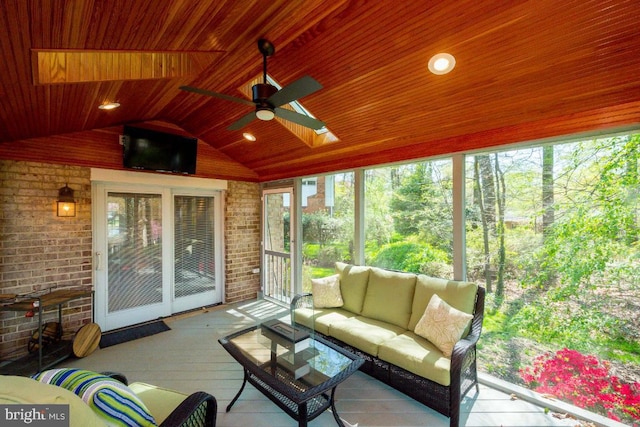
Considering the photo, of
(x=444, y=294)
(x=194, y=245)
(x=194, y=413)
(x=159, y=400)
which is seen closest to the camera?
→ (x=194, y=413)

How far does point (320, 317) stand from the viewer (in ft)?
10.2

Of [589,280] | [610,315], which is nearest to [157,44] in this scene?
[589,280]

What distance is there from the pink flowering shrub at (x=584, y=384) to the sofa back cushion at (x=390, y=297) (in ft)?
3.87

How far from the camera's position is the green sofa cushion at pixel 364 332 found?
2553 millimetres

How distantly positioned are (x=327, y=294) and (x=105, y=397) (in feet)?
7.95

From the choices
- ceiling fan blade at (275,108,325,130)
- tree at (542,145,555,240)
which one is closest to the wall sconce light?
ceiling fan blade at (275,108,325,130)

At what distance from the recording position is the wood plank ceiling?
1552 mm

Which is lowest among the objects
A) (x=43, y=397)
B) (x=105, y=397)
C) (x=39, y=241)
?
(x=105, y=397)

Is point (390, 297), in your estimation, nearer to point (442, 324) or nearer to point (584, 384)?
point (442, 324)

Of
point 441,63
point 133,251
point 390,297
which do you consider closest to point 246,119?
point 441,63

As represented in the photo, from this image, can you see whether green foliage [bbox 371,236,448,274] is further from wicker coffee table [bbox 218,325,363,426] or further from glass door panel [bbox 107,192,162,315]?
glass door panel [bbox 107,192,162,315]

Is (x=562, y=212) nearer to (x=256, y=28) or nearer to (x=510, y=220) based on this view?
(x=510, y=220)

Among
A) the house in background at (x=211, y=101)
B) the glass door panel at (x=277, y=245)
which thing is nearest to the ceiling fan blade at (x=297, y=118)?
the house in background at (x=211, y=101)

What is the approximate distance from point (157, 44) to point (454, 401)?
10.9ft
